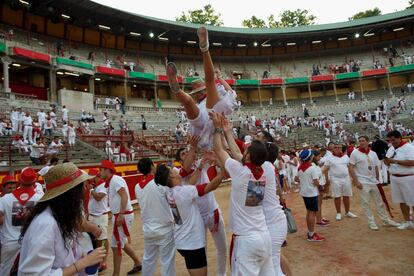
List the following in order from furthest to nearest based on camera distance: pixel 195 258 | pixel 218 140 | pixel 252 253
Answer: pixel 195 258 < pixel 218 140 < pixel 252 253

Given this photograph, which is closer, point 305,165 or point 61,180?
point 61,180

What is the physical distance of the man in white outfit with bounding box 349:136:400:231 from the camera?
7285 mm

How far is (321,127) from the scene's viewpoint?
32844 mm

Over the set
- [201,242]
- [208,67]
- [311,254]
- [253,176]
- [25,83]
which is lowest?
[311,254]

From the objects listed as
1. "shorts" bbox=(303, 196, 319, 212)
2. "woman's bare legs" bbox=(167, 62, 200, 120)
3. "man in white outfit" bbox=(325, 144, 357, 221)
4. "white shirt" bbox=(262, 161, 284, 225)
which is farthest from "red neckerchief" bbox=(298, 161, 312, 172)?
"woman's bare legs" bbox=(167, 62, 200, 120)

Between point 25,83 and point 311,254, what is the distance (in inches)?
1189

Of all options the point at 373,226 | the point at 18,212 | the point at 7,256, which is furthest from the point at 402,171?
the point at 7,256

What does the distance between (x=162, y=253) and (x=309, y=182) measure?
390 cm

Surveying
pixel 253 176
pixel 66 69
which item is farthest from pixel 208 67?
pixel 66 69

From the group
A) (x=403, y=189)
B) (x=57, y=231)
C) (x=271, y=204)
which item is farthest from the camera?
(x=403, y=189)

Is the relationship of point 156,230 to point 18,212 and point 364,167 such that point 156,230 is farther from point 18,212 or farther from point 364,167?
point 364,167

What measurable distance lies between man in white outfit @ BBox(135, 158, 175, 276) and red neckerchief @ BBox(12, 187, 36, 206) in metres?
1.52

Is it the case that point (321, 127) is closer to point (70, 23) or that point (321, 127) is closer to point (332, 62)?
point (332, 62)

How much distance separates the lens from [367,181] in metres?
7.45
